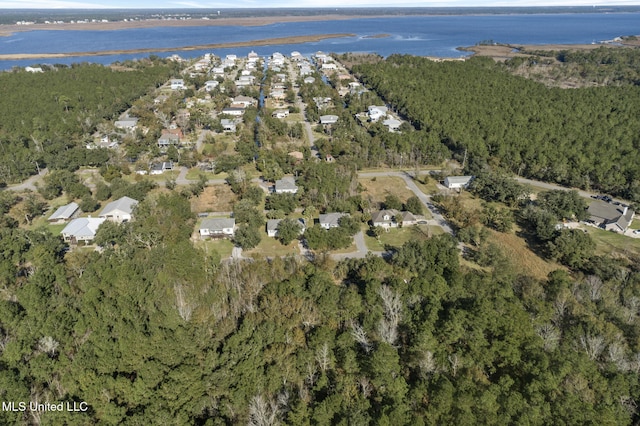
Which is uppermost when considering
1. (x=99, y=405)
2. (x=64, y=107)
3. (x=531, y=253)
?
(x=64, y=107)

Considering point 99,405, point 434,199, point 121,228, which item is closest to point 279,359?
point 99,405

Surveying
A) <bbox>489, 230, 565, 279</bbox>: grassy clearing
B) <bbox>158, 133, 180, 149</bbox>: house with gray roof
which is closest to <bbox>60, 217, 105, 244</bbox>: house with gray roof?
<bbox>158, 133, 180, 149</bbox>: house with gray roof

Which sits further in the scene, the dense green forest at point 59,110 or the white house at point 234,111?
the white house at point 234,111

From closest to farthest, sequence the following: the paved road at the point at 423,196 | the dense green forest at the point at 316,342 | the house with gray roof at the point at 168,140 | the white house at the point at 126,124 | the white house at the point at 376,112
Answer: the dense green forest at the point at 316,342
the paved road at the point at 423,196
the house with gray roof at the point at 168,140
the white house at the point at 126,124
the white house at the point at 376,112

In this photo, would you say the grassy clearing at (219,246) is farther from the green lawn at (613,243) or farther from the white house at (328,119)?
the white house at (328,119)

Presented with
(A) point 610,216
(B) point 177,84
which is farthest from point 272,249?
(B) point 177,84

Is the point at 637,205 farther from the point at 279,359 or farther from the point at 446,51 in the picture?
the point at 446,51

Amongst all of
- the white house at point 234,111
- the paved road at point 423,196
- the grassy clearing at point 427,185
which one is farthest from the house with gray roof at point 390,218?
the white house at point 234,111

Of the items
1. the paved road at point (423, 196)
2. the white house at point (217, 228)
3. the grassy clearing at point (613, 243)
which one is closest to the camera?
the grassy clearing at point (613, 243)
